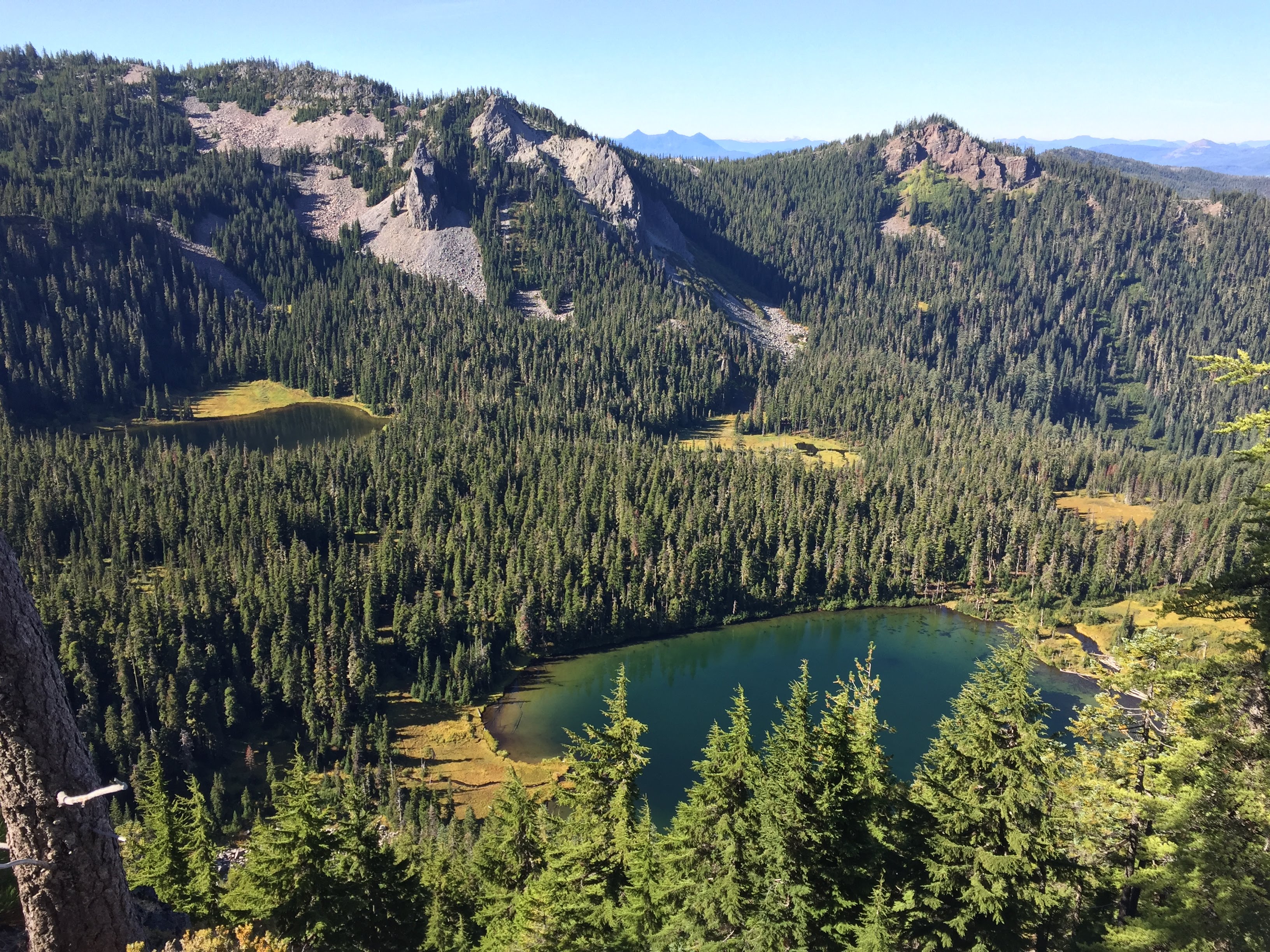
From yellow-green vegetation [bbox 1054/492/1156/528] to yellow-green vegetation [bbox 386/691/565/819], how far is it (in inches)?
5415

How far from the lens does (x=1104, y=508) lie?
610 ft

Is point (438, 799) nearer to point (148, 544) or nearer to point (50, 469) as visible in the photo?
point (148, 544)

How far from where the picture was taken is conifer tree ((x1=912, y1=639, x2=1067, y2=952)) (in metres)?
26.6

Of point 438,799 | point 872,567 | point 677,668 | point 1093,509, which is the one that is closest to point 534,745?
point 438,799

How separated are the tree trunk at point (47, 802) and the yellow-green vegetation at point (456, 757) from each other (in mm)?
65090

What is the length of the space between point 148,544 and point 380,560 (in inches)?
1746

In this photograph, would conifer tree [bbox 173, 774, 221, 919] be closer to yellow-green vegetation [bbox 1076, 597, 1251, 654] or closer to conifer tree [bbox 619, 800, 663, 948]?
conifer tree [bbox 619, 800, 663, 948]

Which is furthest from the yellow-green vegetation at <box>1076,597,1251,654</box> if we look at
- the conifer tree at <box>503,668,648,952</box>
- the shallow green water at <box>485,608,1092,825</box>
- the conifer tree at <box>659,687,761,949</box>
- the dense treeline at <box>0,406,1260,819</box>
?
the conifer tree at <box>503,668,648,952</box>

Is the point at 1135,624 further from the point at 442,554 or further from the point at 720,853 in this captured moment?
the point at 720,853

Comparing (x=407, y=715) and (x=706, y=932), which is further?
(x=407, y=715)

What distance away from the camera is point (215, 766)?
85.0m

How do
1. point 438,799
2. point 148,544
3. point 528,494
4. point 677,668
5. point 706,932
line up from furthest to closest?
point 528,494 → point 148,544 → point 677,668 → point 438,799 → point 706,932

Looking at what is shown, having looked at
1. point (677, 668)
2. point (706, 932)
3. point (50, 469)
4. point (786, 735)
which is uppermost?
point (786, 735)

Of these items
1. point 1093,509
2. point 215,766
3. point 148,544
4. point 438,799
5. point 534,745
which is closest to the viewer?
point 438,799
